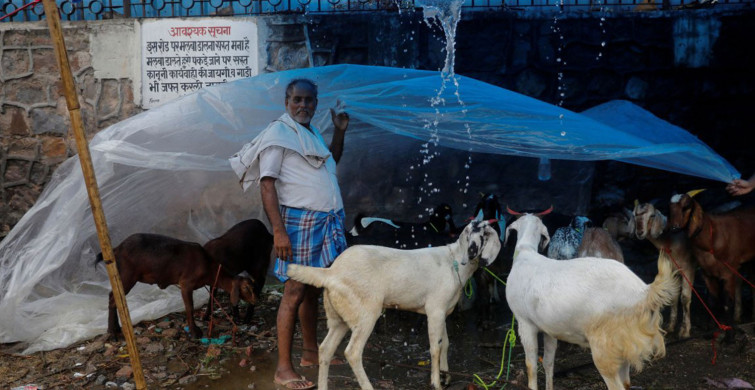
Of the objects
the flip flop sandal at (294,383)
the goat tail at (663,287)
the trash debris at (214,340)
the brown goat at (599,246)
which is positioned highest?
the goat tail at (663,287)

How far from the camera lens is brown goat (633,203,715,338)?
17.2 ft

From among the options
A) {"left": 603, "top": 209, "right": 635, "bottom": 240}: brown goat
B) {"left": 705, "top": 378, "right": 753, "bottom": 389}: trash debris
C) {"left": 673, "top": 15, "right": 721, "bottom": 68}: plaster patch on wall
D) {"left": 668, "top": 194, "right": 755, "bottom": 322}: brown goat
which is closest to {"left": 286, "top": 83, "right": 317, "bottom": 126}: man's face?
{"left": 603, "top": 209, "right": 635, "bottom": 240}: brown goat

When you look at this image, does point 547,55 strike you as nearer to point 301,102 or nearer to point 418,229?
point 418,229

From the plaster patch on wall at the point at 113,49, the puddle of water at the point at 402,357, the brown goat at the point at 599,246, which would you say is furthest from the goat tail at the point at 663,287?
the plaster patch on wall at the point at 113,49

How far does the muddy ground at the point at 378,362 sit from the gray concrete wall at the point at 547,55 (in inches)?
89.4

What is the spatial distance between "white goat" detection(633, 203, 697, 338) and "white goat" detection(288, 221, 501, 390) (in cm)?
140

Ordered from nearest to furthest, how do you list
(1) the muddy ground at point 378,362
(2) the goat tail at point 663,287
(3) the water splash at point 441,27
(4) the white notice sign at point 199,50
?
(2) the goat tail at point 663,287, (1) the muddy ground at point 378,362, (3) the water splash at point 441,27, (4) the white notice sign at point 199,50

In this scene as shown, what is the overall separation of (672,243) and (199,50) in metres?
4.45

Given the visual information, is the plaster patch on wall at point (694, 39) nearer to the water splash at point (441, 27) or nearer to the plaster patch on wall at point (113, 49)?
the water splash at point (441, 27)

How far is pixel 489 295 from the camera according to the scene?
597 centimetres

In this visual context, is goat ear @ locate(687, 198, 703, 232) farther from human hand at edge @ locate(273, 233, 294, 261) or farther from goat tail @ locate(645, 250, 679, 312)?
human hand at edge @ locate(273, 233, 294, 261)

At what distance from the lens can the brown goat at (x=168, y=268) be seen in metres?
5.30

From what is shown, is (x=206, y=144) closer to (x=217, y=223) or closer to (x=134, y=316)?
(x=217, y=223)

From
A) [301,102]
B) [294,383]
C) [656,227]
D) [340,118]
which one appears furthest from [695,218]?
[294,383]
